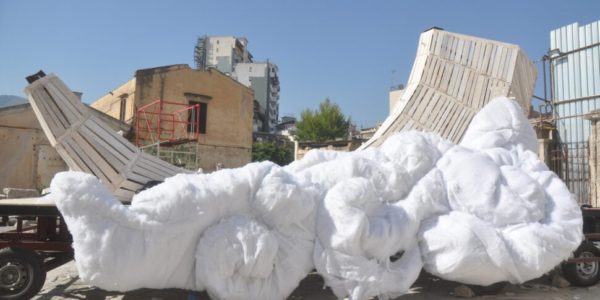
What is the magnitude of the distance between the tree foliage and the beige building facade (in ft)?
32.8

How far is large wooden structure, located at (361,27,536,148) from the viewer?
655 centimetres

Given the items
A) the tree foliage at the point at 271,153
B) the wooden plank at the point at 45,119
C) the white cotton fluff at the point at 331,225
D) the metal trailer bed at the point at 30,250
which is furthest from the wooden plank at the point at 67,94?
the tree foliage at the point at 271,153

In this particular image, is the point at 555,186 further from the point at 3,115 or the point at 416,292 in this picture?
the point at 3,115

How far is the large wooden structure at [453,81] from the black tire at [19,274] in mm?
4514

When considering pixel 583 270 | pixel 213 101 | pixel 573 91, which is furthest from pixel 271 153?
pixel 583 270

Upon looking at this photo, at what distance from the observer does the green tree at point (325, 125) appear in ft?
113

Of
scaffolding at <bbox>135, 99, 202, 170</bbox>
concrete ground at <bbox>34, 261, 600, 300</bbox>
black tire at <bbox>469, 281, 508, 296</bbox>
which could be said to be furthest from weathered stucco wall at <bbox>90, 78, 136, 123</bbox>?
black tire at <bbox>469, 281, 508, 296</bbox>

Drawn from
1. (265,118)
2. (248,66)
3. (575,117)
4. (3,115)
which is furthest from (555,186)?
(248,66)

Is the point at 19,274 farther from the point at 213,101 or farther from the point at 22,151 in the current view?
the point at 213,101

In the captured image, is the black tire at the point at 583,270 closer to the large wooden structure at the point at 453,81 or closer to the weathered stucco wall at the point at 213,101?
the large wooden structure at the point at 453,81

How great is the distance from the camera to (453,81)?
675cm

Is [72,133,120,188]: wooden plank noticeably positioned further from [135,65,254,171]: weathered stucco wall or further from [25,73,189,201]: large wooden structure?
[135,65,254,171]: weathered stucco wall

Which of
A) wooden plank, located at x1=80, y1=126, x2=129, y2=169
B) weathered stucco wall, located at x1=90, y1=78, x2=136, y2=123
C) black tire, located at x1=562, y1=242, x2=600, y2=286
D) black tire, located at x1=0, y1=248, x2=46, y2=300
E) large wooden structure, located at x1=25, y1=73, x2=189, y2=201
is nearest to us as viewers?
black tire, located at x1=0, y1=248, x2=46, y2=300

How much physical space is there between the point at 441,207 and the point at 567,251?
119cm
